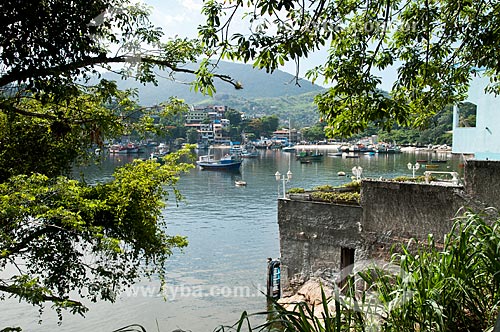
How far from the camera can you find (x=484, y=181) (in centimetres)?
894

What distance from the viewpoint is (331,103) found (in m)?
3.66

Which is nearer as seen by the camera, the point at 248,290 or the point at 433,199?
the point at 433,199

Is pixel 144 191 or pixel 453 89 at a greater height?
pixel 453 89

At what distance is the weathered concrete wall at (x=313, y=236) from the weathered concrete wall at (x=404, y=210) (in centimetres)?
36

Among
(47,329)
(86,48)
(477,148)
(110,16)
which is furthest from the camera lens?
(477,148)

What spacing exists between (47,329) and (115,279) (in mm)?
6850

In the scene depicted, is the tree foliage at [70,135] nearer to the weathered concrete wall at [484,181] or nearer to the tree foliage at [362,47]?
the tree foliage at [362,47]

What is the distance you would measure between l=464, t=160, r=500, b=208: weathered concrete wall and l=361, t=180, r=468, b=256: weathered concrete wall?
0.27 metres

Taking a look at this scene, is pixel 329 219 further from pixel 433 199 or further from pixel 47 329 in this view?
pixel 47 329

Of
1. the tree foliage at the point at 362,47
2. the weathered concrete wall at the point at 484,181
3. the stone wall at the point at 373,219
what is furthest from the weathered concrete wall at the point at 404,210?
the tree foliage at the point at 362,47

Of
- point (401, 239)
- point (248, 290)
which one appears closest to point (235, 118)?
point (248, 290)

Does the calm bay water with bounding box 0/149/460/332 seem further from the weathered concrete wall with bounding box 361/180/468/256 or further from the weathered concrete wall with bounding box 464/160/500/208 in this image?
the weathered concrete wall with bounding box 464/160/500/208

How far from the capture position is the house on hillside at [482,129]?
13.0 meters

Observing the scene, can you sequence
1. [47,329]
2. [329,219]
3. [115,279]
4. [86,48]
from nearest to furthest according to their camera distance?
[86,48] → [115,279] → [329,219] → [47,329]
